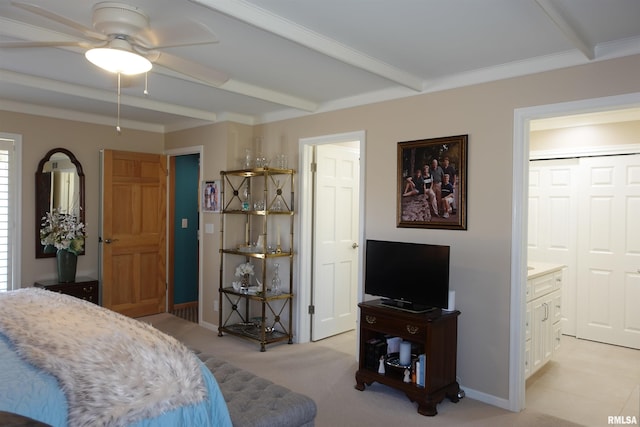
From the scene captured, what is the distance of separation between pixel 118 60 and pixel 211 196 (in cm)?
296

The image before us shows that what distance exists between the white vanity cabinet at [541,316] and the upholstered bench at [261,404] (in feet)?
6.39

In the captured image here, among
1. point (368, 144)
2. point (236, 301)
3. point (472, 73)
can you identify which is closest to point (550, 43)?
point (472, 73)

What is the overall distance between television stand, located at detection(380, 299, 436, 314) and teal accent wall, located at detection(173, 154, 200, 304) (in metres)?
3.44

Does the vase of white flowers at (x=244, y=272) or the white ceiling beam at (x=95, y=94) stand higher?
the white ceiling beam at (x=95, y=94)

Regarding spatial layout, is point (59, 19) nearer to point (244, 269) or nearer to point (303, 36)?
point (303, 36)

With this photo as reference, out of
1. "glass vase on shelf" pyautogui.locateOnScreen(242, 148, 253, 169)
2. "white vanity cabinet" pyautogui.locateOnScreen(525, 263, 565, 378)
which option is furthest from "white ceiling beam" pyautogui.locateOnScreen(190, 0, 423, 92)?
"glass vase on shelf" pyautogui.locateOnScreen(242, 148, 253, 169)

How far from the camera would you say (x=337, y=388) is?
357 cm

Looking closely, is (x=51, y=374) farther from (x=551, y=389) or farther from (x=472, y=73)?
(x=551, y=389)

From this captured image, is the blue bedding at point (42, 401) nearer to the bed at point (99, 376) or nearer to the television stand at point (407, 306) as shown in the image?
the bed at point (99, 376)

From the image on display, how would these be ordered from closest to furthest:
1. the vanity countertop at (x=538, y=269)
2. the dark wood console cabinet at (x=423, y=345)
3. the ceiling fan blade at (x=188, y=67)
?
the ceiling fan blade at (x=188, y=67) < the dark wood console cabinet at (x=423, y=345) < the vanity countertop at (x=538, y=269)

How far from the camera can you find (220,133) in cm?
504

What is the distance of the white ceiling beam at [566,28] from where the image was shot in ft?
7.11

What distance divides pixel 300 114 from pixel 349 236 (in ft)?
4.78

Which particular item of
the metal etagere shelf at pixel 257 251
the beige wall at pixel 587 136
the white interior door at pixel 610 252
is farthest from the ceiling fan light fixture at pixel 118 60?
the white interior door at pixel 610 252
